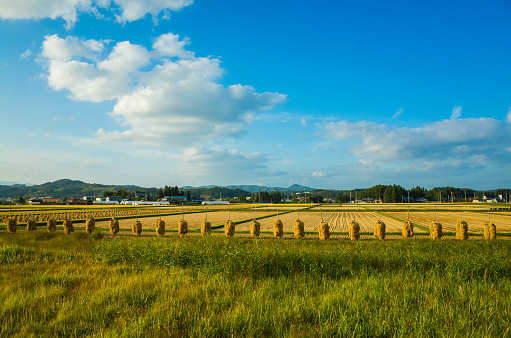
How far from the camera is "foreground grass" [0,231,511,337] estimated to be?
5.20 meters

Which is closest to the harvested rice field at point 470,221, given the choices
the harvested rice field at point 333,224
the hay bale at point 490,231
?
the harvested rice field at point 333,224

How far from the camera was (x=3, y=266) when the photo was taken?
10648 mm

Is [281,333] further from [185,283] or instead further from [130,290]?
[130,290]

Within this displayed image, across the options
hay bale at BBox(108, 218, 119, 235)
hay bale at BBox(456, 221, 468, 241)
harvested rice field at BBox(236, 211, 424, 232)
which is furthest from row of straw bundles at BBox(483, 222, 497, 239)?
hay bale at BBox(108, 218, 119, 235)

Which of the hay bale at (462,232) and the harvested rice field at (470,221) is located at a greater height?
the hay bale at (462,232)

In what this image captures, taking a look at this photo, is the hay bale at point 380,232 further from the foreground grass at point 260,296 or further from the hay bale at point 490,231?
the foreground grass at point 260,296

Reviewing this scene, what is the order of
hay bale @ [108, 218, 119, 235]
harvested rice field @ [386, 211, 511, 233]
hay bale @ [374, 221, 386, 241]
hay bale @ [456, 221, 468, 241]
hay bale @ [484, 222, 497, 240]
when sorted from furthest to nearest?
harvested rice field @ [386, 211, 511, 233] < hay bale @ [108, 218, 119, 235] < hay bale @ [484, 222, 497, 240] < hay bale @ [456, 221, 468, 241] < hay bale @ [374, 221, 386, 241]

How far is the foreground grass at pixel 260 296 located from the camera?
5.20m

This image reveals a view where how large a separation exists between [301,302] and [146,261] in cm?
688

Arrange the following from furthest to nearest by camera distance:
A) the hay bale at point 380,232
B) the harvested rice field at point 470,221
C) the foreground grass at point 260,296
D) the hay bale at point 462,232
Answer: the harvested rice field at point 470,221 → the hay bale at point 462,232 → the hay bale at point 380,232 → the foreground grass at point 260,296

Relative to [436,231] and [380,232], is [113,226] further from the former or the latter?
[436,231]

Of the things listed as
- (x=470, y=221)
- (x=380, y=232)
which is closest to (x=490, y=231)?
(x=380, y=232)

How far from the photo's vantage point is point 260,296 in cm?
648

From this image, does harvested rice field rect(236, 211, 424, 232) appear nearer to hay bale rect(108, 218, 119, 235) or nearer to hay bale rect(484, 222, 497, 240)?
hay bale rect(484, 222, 497, 240)
